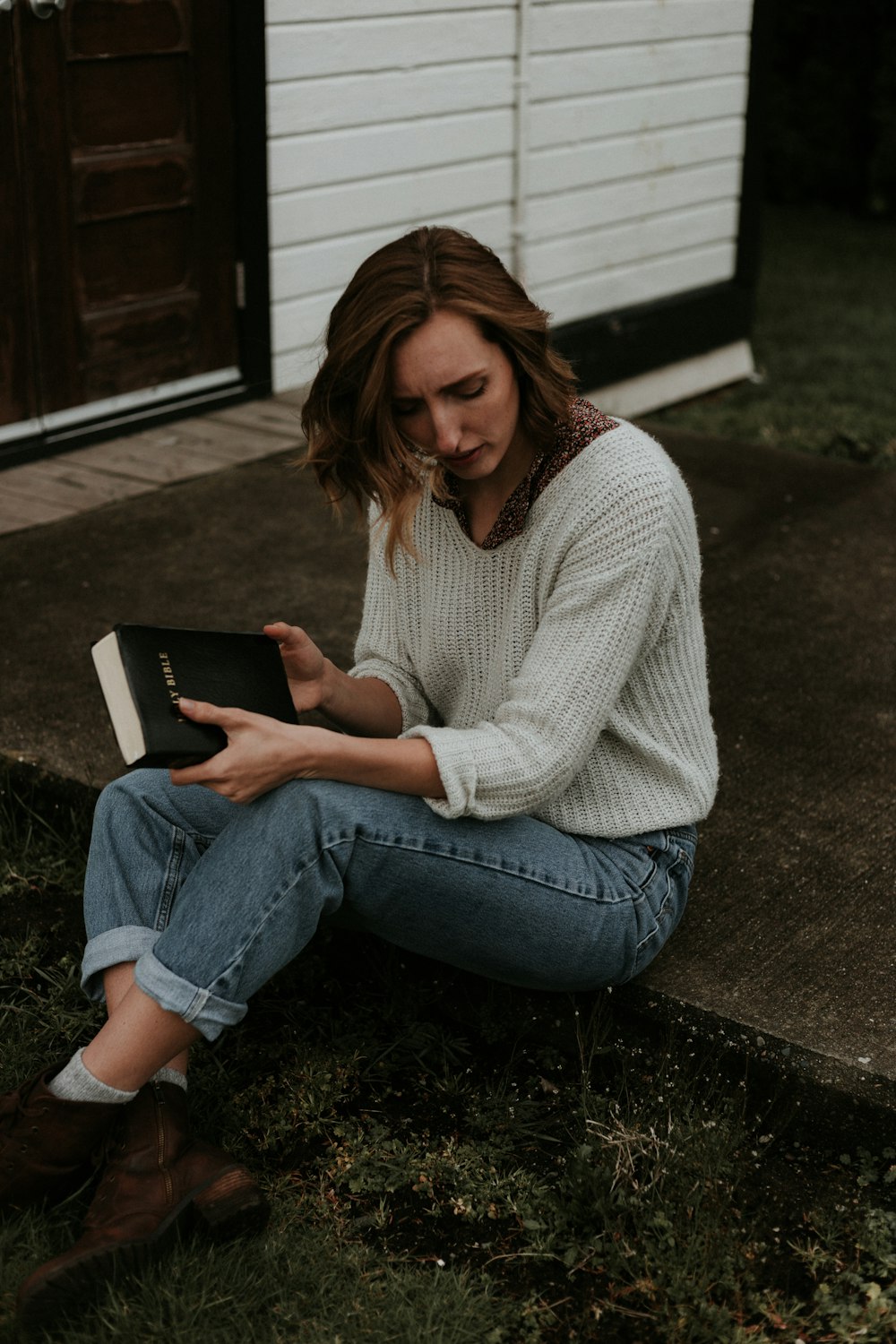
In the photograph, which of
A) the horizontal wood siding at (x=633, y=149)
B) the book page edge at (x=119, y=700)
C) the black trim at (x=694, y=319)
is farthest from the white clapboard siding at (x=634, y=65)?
the book page edge at (x=119, y=700)

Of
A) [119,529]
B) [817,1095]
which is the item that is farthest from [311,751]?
[119,529]

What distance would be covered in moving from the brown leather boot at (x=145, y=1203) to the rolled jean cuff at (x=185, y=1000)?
0.54 ft

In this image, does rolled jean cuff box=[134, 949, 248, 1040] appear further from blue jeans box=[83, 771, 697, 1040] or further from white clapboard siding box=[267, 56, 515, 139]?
white clapboard siding box=[267, 56, 515, 139]

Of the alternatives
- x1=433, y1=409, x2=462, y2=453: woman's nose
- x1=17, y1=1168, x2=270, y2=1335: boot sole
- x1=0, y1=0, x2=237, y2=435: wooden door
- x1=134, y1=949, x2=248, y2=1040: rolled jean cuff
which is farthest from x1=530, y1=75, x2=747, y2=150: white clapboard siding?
x1=17, y1=1168, x2=270, y2=1335: boot sole

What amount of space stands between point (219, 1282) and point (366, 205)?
407 centimetres

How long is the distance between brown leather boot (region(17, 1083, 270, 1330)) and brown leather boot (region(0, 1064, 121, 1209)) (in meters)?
0.05

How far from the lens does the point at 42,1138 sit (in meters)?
2.06

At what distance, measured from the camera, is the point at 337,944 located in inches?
103

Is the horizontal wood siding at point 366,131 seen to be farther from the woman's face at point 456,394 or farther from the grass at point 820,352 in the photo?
the woman's face at point 456,394

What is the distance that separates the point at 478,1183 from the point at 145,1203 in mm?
477

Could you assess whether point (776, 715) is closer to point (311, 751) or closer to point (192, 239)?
point (311, 751)

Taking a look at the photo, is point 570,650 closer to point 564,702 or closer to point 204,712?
point 564,702

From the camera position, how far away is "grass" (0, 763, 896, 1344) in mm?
1968

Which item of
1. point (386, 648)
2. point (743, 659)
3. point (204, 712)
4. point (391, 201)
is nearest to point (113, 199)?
point (391, 201)
